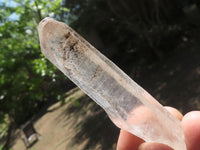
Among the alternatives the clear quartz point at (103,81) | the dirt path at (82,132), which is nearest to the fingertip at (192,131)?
the clear quartz point at (103,81)

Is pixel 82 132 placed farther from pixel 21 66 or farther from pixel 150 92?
pixel 21 66

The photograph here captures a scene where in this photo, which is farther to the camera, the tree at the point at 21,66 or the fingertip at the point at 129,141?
the tree at the point at 21,66

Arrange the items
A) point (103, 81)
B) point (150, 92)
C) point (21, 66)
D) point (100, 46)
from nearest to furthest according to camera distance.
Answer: point (103, 81) → point (21, 66) → point (150, 92) → point (100, 46)

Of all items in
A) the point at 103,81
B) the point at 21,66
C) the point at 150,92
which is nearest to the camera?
the point at 103,81

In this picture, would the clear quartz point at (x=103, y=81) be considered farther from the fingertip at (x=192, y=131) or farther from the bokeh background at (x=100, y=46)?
the bokeh background at (x=100, y=46)

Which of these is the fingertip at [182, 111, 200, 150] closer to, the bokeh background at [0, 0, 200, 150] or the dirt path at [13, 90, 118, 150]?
the bokeh background at [0, 0, 200, 150]

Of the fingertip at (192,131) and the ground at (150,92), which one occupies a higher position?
the fingertip at (192,131)

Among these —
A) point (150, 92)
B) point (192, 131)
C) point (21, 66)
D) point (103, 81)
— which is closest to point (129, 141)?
point (192, 131)
